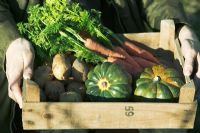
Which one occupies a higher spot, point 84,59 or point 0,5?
point 0,5

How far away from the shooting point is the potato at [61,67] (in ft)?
9.94

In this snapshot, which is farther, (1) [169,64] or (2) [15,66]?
(1) [169,64]

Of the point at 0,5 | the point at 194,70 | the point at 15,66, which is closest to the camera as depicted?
the point at 15,66

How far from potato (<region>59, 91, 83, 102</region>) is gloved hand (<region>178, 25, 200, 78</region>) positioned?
0.68m

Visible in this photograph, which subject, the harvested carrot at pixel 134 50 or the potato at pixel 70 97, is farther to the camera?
the harvested carrot at pixel 134 50

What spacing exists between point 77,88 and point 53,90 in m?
0.16

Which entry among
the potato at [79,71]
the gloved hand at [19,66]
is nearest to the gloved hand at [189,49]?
the potato at [79,71]

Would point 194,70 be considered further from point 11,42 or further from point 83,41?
point 11,42

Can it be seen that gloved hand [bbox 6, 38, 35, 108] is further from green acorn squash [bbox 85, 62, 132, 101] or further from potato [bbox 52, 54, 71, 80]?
green acorn squash [bbox 85, 62, 132, 101]

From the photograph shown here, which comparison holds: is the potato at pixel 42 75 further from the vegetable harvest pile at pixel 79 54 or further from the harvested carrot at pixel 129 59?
the harvested carrot at pixel 129 59

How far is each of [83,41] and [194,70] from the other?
75cm

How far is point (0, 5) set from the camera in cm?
347

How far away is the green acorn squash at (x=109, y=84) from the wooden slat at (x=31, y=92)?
0.33 m

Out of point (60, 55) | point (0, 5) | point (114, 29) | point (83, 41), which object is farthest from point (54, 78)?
point (114, 29)
